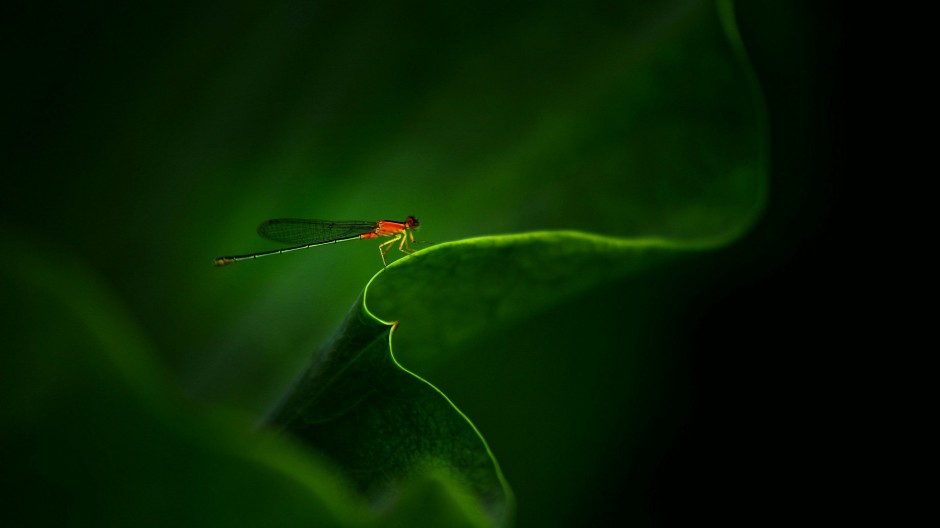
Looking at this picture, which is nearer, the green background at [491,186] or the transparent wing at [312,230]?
the green background at [491,186]

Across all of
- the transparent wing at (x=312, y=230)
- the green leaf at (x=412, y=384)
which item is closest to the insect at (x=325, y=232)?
the transparent wing at (x=312, y=230)

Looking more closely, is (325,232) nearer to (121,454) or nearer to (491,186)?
(491,186)

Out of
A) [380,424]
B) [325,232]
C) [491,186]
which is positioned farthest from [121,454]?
[325,232]

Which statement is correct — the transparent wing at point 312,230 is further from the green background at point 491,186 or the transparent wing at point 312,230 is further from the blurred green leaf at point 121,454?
the blurred green leaf at point 121,454

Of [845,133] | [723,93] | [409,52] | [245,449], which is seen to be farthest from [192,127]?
[845,133]

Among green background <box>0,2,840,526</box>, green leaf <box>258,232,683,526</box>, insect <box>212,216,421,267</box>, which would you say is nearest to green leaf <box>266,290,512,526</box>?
green leaf <box>258,232,683,526</box>

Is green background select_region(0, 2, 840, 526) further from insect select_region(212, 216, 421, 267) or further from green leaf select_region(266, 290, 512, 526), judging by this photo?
green leaf select_region(266, 290, 512, 526)
